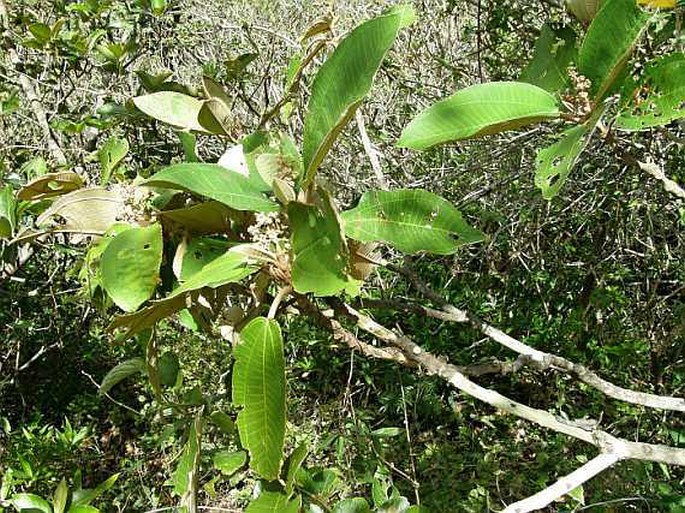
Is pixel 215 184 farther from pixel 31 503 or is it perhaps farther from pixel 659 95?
pixel 31 503

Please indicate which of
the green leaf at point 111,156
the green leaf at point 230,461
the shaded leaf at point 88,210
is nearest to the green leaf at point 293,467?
the green leaf at point 230,461

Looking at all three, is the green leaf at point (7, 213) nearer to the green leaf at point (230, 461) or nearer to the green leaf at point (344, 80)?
the green leaf at point (230, 461)

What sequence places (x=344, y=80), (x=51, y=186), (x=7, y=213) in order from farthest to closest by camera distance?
(x=7, y=213), (x=51, y=186), (x=344, y=80)

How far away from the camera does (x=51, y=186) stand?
3.28 feet

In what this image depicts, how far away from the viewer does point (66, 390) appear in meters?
3.50

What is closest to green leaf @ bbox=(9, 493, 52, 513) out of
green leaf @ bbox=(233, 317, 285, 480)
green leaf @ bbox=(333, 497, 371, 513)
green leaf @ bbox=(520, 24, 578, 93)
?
green leaf @ bbox=(333, 497, 371, 513)

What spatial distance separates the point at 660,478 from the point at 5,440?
2559 mm

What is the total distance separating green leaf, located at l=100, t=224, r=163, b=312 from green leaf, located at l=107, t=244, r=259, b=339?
0.09ft

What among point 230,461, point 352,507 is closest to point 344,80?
point 352,507

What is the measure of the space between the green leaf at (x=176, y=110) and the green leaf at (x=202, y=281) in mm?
246

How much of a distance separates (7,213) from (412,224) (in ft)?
2.21

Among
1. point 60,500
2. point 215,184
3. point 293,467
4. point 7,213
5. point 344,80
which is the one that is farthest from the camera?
point 60,500

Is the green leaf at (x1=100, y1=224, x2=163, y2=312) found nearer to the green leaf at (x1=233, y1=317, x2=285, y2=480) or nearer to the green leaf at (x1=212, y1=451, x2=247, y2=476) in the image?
the green leaf at (x1=233, y1=317, x2=285, y2=480)

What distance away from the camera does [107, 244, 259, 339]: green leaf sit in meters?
0.74
